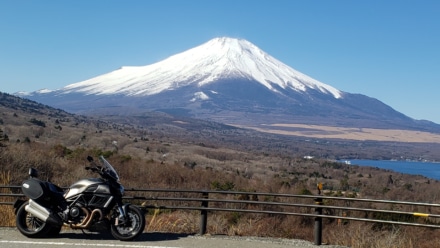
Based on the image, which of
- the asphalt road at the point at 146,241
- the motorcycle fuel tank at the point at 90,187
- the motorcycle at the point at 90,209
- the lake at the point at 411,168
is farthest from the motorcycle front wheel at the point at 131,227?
the lake at the point at 411,168

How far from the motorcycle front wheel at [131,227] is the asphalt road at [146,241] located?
120 millimetres

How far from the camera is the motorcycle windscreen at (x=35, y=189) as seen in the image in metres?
10.0

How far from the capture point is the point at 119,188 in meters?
10.0

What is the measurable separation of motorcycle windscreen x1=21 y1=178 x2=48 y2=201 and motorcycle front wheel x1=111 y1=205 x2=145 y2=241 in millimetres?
1348

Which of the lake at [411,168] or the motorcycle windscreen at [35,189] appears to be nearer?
the motorcycle windscreen at [35,189]

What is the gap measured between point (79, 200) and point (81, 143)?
171 ft

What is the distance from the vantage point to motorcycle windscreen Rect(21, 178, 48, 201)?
1005 centimetres

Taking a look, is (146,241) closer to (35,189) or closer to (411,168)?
(35,189)

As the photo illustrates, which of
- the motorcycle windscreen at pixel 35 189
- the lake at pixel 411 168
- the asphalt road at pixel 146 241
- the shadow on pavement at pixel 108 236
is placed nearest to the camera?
the asphalt road at pixel 146 241

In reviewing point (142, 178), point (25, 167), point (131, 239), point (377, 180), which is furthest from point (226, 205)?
point (377, 180)

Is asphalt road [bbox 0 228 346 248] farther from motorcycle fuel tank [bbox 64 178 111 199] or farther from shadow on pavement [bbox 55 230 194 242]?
motorcycle fuel tank [bbox 64 178 111 199]

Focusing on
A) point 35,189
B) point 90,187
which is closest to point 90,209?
point 90,187

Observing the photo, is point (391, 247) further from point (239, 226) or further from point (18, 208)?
point (18, 208)

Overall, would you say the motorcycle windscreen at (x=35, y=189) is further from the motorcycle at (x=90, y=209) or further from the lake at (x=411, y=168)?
the lake at (x=411, y=168)
